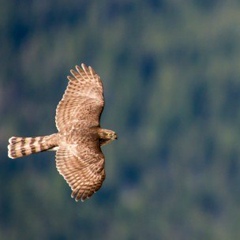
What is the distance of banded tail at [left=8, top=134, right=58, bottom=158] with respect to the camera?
3634 centimetres

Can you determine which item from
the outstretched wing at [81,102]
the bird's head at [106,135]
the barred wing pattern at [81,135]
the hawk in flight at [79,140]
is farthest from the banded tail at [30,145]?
the bird's head at [106,135]

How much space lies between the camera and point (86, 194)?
3466 cm

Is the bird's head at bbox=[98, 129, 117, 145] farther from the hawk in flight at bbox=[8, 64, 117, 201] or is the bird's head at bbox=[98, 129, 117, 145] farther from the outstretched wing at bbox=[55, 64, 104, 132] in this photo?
the outstretched wing at bbox=[55, 64, 104, 132]

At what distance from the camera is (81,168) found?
3556 cm

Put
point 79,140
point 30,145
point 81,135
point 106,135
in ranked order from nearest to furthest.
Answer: point 79,140 → point 81,135 → point 30,145 → point 106,135

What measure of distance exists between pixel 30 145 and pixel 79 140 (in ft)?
5.34

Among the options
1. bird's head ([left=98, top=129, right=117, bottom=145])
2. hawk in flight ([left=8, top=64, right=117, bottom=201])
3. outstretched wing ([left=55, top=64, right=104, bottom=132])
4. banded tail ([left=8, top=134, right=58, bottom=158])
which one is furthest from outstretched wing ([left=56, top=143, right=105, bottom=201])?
outstretched wing ([left=55, top=64, right=104, bottom=132])

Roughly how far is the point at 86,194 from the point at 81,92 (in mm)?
5973

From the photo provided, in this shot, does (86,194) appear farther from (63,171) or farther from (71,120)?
(71,120)

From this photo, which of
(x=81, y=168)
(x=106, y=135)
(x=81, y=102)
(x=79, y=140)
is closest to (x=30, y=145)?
(x=79, y=140)

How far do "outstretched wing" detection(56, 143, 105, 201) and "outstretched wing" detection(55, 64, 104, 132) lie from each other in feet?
4.23

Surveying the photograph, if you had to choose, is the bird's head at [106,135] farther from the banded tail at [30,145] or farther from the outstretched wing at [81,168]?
the banded tail at [30,145]

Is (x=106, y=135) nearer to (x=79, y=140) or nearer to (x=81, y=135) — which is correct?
(x=81, y=135)

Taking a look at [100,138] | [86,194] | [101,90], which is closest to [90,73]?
[101,90]
